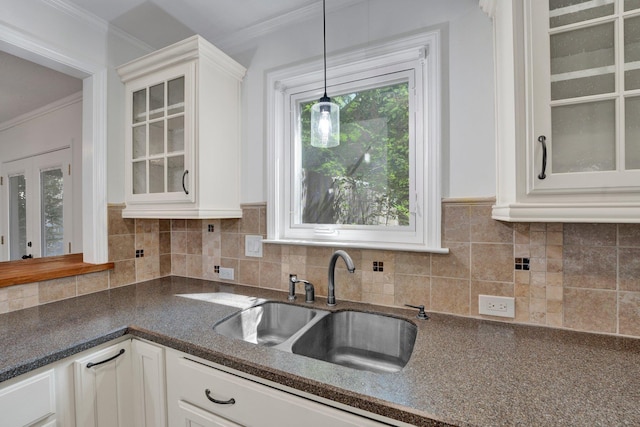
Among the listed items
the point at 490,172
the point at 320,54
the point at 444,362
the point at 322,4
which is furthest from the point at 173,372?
the point at 322,4

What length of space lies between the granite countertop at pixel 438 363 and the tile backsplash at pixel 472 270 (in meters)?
0.08

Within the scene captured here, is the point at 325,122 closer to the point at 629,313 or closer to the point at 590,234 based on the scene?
the point at 590,234

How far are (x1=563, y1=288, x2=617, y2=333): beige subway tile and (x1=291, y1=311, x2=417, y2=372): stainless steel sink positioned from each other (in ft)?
1.88

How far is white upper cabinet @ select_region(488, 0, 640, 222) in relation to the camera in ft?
2.73

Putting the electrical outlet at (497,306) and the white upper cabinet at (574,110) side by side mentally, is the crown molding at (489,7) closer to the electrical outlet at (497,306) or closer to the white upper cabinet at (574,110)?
the white upper cabinet at (574,110)

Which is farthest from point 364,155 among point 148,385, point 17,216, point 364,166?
point 17,216

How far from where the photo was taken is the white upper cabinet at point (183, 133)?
1.56 metres

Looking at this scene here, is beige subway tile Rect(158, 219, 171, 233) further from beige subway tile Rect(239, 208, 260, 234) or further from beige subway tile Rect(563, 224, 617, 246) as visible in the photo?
beige subway tile Rect(563, 224, 617, 246)

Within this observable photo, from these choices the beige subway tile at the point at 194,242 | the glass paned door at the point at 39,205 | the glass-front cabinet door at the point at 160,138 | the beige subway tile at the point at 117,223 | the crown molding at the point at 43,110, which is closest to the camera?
the glass-front cabinet door at the point at 160,138

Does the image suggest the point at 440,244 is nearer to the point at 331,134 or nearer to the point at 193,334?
the point at 331,134

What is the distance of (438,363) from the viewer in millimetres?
898

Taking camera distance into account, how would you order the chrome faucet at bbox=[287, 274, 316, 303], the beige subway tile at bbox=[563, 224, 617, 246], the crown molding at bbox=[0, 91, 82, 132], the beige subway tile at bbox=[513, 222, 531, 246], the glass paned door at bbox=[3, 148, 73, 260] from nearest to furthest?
the beige subway tile at bbox=[563, 224, 617, 246]
the beige subway tile at bbox=[513, 222, 531, 246]
the chrome faucet at bbox=[287, 274, 316, 303]
the crown molding at bbox=[0, 91, 82, 132]
the glass paned door at bbox=[3, 148, 73, 260]

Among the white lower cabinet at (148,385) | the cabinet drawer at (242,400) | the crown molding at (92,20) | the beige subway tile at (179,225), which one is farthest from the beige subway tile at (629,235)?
the crown molding at (92,20)

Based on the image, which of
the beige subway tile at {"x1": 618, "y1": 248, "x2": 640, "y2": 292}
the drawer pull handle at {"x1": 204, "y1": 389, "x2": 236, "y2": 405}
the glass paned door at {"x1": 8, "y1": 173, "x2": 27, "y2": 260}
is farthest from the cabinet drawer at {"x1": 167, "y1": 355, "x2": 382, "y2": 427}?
the glass paned door at {"x1": 8, "y1": 173, "x2": 27, "y2": 260}
